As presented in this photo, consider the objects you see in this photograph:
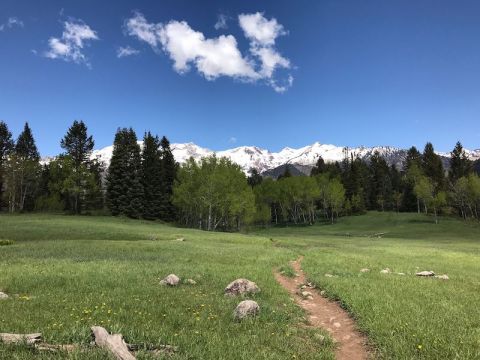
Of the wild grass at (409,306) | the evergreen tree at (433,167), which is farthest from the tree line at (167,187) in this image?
the wild grass at (409,306)

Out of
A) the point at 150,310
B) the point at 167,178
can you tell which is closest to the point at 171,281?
the point at 150,310

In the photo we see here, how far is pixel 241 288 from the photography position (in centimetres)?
1622

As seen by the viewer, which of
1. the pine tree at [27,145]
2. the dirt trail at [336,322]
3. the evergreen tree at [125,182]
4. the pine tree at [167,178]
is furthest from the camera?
the pine tree at [27,145]

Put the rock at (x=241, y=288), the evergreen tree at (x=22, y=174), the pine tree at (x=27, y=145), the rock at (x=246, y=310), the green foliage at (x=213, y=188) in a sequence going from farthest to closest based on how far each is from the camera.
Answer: the pine tree at (x=27, y=145), the evergreen tree at (x=22, y=174), the green foliage at (x=213, y=188), the rock at (x=241, y=288), the rock at (x=246, y=310)

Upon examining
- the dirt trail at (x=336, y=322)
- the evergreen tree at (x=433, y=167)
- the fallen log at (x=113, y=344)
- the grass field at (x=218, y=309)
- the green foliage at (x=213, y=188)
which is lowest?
the dirt trail at (x=336, y=322)

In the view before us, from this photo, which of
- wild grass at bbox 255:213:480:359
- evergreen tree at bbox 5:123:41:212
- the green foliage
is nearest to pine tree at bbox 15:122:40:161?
evergreen tree at bbox 5:123:41:212

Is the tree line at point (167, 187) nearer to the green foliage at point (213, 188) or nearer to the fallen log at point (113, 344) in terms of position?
the green foliage at point (213, 188)

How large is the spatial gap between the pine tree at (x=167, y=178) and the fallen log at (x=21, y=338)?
92.3 metres

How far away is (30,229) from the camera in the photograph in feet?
164

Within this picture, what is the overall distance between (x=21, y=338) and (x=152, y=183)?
97924 millimetres

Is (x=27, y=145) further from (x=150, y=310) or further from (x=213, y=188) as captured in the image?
(x=150, y=310)

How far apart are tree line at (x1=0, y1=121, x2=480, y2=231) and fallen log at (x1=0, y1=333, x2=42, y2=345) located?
74.0m

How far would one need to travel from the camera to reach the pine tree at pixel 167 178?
346 feet

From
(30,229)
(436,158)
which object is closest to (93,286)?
(30,229)
